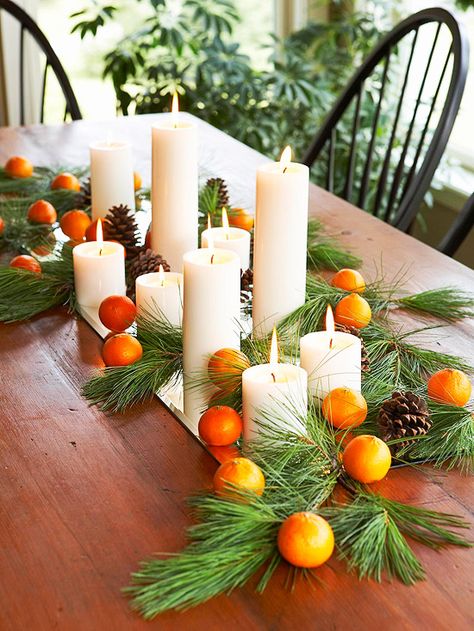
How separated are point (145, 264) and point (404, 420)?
0.49 meters

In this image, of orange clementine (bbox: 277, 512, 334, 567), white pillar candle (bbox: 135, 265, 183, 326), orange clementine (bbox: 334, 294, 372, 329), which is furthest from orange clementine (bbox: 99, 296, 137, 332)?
orange clementine (bbox: 277, 512, 334, 567)

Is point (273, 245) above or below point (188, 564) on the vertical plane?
above

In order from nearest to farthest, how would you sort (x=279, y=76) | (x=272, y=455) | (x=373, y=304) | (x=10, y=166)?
(x=272, y=455) < (x=373, y=304) < (x=10, y=166) < (x=279, y=76)

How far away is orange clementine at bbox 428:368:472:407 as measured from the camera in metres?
0.99

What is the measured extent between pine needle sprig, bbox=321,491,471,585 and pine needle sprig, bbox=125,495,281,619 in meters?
0.06

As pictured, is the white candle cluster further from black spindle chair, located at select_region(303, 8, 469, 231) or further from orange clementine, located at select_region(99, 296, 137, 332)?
black spindle chair, located at select_region(303, 8, 469, 231)

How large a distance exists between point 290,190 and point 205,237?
0.60ft

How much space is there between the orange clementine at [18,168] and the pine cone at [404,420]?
1.07 m

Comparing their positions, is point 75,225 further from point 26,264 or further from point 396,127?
point 396,127

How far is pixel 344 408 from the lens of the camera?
95 cm

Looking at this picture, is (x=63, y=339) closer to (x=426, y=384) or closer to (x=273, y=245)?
(x=273, y=245)

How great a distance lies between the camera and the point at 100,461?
942mm

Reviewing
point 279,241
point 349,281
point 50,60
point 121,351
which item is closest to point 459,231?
point 349,281

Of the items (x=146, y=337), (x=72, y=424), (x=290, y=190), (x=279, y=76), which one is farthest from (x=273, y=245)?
(x=279, y=76)
